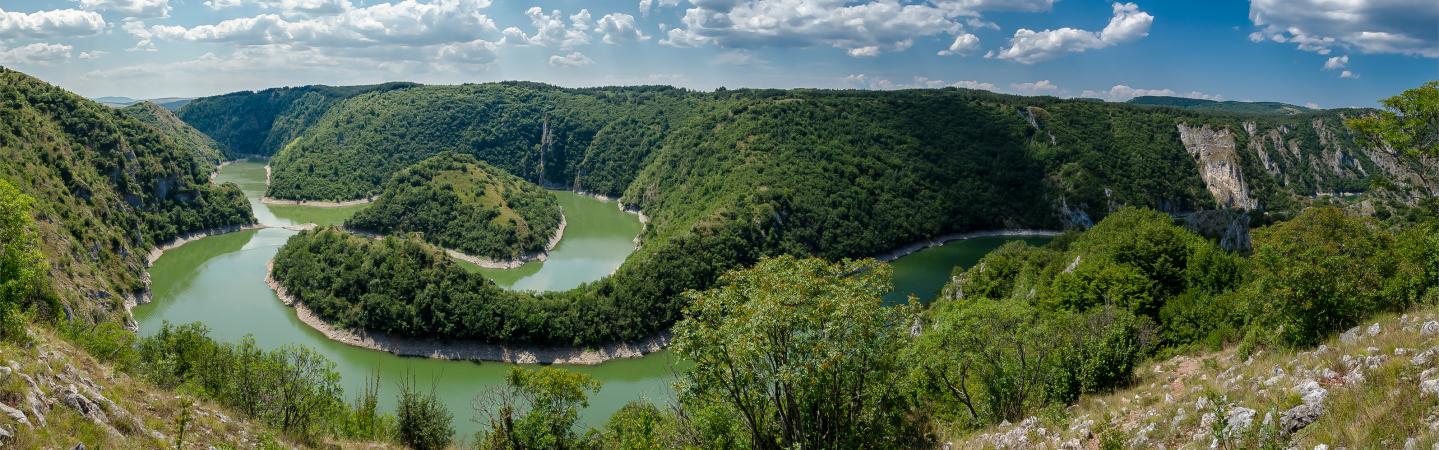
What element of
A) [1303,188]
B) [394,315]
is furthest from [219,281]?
[1303,188]

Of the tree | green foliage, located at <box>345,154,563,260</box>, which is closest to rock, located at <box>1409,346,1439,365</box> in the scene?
the tree

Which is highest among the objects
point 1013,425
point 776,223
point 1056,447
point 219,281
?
point 1056,447

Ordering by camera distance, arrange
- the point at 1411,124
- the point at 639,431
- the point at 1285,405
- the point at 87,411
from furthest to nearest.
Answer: the point at 639,431 → the point at 1411,124 → the point at 87,411 → the point at 1285,405

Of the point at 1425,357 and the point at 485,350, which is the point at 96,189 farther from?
the point at 1425,357

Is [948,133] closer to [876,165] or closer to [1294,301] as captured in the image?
[876,165]

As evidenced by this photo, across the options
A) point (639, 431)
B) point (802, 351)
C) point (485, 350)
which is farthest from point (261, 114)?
point (802, 351)
